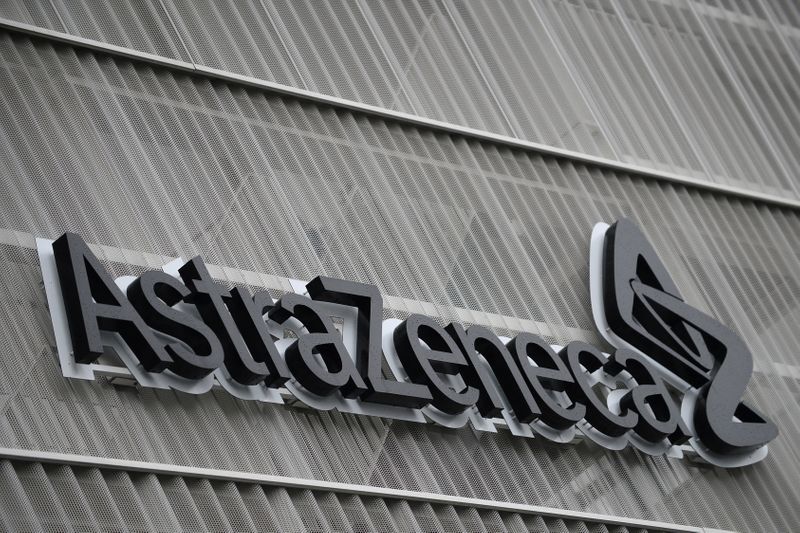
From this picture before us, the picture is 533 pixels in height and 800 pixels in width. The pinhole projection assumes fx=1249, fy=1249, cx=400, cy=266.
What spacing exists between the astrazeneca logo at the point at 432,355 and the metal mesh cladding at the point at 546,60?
1.15 meters

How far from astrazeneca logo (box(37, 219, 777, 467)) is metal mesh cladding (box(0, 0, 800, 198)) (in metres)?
1.15

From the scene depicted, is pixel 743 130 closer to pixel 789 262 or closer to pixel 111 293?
pixel 789 262

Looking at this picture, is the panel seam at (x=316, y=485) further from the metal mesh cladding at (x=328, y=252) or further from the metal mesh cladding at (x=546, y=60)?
the metal mesh cladding at (x=546, y=60)

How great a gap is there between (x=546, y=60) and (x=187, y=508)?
15.4 ft

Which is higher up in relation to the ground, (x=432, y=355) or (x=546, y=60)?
(x=546, y=60)

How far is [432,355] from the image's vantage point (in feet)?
24.4

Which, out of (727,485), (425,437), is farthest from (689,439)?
(425,437)

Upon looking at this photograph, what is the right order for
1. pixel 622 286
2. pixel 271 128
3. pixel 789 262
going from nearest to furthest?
pixel 271 128 → pixel 622 286 → pixel 789 262

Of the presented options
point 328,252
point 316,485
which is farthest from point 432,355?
point 316,485

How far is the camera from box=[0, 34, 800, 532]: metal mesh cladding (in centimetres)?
661

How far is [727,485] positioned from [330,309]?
310 centimetres

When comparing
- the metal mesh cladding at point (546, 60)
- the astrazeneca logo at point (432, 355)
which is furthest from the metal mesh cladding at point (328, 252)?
the metal mesh cladding at point (546, 60)

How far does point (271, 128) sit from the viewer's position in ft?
26.4

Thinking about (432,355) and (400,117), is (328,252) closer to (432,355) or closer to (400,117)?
(432,355)
